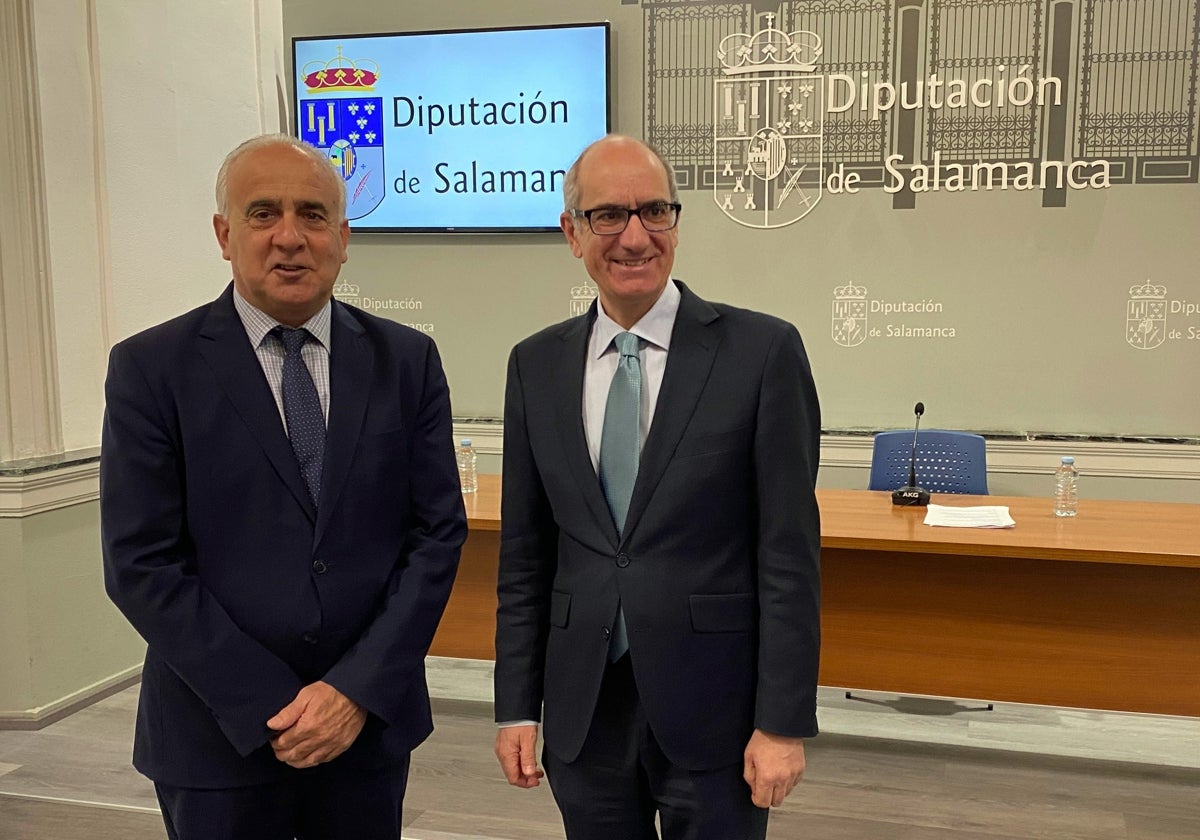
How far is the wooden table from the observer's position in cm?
294

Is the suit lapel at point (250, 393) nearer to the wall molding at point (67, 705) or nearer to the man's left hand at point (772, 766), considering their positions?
the man's left hand at point (772, 766)

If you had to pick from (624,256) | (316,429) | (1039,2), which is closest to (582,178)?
(624,256)

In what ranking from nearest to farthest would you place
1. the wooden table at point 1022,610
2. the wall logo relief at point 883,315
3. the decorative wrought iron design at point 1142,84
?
1. the wooden table at point 1022,610
2. the decorative wrought iron design at point 1142,84
3. the wall logo relief at point 883,315

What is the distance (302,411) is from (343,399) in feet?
0.21

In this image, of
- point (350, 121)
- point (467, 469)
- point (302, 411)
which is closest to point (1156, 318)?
point (467, 469)

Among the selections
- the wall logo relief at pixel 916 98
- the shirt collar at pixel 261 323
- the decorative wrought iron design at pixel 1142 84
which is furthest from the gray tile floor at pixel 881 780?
the decorative wrought iron design at pixel 1142 84

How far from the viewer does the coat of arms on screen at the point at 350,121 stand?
5.10 meters

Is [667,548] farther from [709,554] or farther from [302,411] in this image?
[302,411]

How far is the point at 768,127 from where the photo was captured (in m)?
4.66

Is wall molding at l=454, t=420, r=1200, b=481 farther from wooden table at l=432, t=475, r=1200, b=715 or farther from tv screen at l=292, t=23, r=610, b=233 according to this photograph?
tv screen at l=292, t=23, r=610, b=233

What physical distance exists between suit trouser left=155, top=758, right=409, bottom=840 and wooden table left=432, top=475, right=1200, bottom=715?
5.85 feet

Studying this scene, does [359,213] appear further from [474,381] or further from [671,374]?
[671,374]

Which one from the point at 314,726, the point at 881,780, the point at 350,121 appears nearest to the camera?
the point at 314,726

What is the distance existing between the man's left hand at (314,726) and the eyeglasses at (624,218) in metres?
0.81
